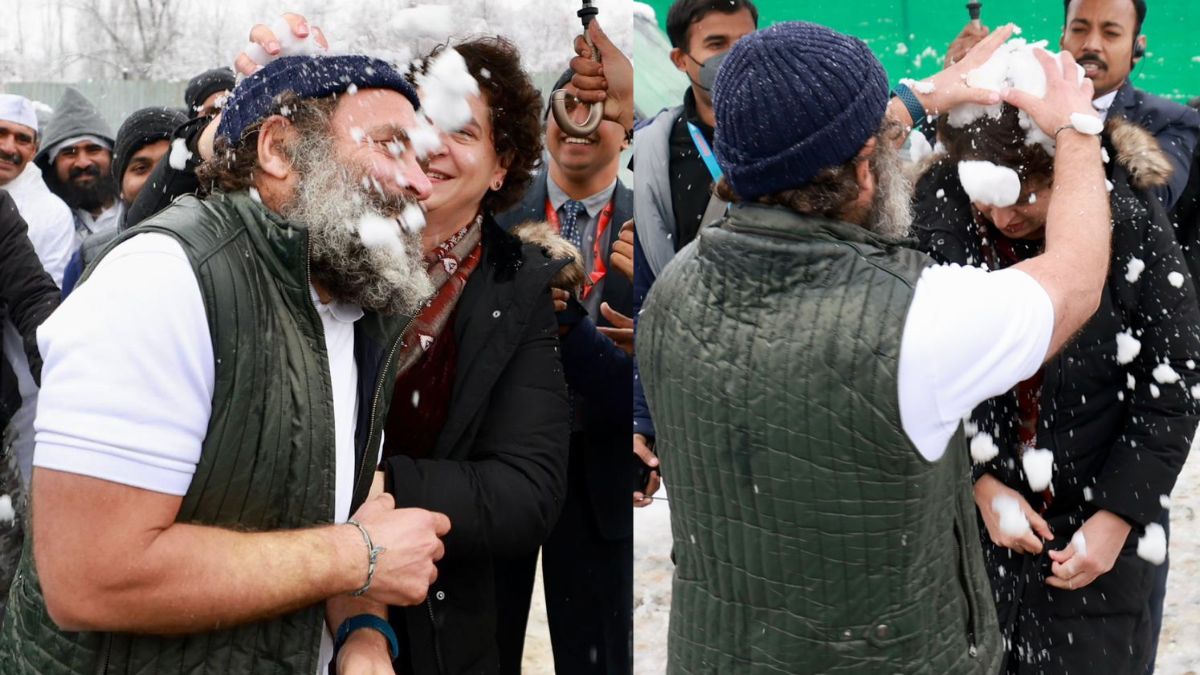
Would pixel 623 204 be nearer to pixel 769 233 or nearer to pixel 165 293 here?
pixel 769 233

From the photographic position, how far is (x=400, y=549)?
1.91 metres

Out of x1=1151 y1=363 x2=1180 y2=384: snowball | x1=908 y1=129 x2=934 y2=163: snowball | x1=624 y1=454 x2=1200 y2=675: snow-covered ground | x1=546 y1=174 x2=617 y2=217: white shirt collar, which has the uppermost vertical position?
x1=908 y1=129 x2=934 y2=163: snowball

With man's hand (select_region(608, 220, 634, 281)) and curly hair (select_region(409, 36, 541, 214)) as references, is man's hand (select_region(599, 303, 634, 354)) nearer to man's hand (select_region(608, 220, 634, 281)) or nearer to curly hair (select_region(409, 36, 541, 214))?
man's hand (select_region(608, 220, 634, 281))

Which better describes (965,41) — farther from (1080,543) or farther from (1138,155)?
(1080,543)

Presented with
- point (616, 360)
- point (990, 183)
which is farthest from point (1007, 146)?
point (616, 360)

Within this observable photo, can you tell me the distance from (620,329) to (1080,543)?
3.66ft

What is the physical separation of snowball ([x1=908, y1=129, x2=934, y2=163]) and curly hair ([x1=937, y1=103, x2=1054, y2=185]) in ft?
0.31

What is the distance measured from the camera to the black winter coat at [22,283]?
282cm

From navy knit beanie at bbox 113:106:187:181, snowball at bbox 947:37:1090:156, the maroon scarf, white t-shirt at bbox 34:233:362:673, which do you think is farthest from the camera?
navy knit beanie at bbox 113:106:187:181

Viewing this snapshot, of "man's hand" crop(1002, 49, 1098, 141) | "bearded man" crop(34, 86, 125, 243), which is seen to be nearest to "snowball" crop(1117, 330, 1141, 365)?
"man's hand" crop(1002, 49, 1098, 141)

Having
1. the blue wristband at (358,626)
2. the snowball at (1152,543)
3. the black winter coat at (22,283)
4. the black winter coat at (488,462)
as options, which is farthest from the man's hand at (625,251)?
the black winter coat at (22,283)

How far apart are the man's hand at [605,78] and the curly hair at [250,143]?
0.80m

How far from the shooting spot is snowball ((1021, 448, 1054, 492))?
2.42 meters

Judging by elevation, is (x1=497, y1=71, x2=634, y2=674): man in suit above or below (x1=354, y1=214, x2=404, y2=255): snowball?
below
